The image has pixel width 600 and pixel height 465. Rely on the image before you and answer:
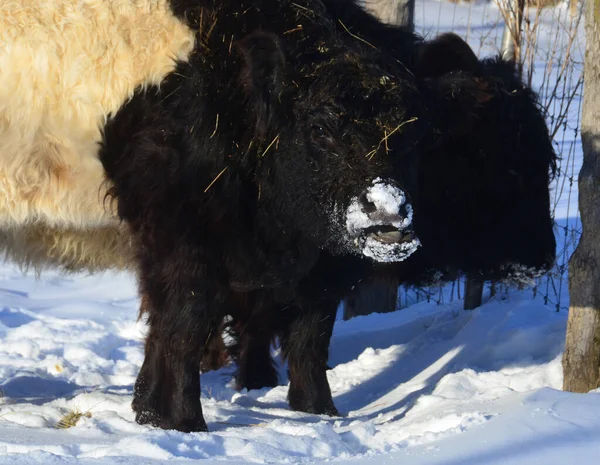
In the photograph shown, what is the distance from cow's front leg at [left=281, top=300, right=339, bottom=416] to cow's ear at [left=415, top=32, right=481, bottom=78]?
4.78ft

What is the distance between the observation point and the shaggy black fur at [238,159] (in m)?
4.05

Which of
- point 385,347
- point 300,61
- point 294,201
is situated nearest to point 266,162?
point 294,201

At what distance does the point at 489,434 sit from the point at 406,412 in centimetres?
130

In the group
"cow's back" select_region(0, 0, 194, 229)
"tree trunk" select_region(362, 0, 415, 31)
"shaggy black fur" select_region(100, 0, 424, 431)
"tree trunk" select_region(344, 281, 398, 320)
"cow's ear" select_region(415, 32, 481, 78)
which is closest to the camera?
"shaggy black fur" select_region(100, 0, 424, 431)

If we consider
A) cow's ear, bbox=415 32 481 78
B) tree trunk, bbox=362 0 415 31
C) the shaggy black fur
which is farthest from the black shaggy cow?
tree trunk, bbox=362 0 415 31

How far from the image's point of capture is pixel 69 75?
4.37m

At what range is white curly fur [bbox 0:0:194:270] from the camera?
171 inches

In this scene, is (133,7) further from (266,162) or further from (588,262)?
(588,262)

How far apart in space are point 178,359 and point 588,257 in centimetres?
200

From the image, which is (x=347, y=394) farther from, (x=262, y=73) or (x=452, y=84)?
(x=262, y=73)

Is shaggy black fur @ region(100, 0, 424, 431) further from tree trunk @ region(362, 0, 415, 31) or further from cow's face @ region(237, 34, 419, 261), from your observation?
tree trunk @ region(362, 0, 415, 31)

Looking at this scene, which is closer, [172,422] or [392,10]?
[172,422]

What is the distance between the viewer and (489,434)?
3.15 m

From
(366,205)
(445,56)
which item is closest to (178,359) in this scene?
(366,205)
